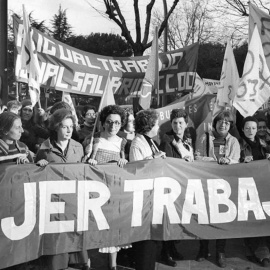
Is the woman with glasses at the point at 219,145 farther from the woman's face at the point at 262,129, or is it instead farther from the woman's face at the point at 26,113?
the woman's face at the point at 26,113

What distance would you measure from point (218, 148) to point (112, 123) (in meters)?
1.27

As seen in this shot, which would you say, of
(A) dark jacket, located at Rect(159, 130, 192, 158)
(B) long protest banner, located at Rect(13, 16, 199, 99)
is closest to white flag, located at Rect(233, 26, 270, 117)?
(A) dark jacket, located at Rect(159, 130, 192, 158)

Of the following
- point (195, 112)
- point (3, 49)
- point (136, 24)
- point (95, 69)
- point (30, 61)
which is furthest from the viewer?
point (136, 24)

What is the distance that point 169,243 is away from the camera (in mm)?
4930

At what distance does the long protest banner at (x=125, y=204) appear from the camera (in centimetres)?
389

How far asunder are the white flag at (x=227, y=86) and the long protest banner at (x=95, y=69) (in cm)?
153

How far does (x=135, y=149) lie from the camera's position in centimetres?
441

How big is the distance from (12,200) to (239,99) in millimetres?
2954

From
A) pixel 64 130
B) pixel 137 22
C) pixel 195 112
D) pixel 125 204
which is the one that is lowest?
pixel 125 204

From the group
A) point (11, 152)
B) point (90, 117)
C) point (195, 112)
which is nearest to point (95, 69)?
point (90, 117)

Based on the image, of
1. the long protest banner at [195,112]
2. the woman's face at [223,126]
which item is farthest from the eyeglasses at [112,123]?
the long protest banner at [195,112]

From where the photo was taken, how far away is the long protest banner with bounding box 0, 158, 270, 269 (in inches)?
153

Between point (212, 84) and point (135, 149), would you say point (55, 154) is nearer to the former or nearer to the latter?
point (135, 149)

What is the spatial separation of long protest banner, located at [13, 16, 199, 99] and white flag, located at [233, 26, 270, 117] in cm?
255
